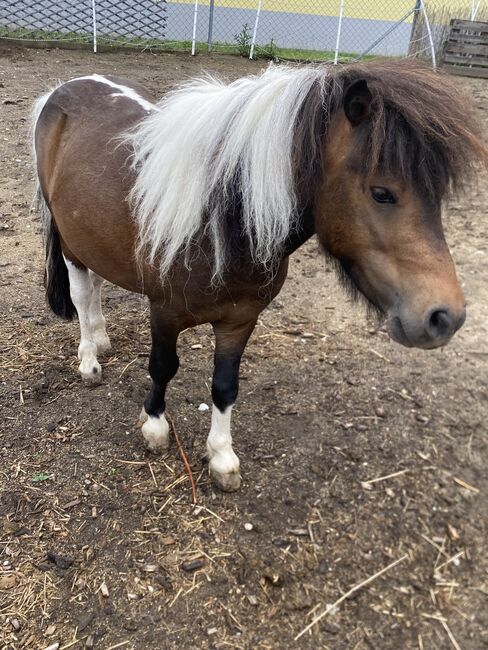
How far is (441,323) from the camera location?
154 cm

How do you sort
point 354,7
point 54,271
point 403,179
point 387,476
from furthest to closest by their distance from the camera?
1. point 354,7
2. point 54,271
3. point 387,476
4. point 403,179

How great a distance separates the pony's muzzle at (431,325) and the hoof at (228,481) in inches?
48.7

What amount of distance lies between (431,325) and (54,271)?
8.15 ft

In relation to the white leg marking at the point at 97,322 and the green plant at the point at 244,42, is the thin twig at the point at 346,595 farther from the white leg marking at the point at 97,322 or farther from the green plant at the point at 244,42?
the green plant at the point at 244,42

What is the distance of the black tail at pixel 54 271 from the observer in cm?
322

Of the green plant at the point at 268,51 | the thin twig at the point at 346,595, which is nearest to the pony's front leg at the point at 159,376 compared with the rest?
the thin twig at the point at 346,595

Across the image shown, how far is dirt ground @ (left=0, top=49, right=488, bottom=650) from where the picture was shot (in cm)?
201

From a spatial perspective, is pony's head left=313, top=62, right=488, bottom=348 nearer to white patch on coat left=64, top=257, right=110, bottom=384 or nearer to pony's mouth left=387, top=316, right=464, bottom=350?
pony's mouth left=387, top=316, right=464, bottom=350

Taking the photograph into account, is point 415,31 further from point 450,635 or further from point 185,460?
point 450,635

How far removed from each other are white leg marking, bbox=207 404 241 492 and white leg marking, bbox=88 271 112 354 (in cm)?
118

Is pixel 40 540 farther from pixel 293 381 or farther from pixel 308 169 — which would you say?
pixel 308 169

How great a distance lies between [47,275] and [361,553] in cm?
243

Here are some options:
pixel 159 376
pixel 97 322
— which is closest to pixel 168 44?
pixel 97 322

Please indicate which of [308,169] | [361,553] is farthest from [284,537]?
[308,169]
